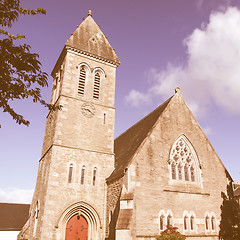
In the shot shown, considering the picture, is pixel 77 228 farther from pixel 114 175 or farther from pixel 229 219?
pixel 229 219

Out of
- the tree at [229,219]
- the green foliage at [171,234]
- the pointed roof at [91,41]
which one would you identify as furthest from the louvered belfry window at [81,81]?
the tree at [229,219]

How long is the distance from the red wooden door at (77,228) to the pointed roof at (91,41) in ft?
49.0

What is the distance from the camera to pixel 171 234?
14.8 m

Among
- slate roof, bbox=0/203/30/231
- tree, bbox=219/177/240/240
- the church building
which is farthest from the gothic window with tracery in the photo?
slate roof, bbox=0/203/30/231

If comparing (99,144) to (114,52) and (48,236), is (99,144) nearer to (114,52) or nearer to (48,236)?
(48,236)

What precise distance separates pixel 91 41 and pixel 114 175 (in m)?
14.1

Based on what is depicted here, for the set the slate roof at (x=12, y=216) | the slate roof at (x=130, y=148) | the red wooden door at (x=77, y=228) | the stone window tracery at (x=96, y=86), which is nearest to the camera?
the red wooden door at (x=77, y=228)

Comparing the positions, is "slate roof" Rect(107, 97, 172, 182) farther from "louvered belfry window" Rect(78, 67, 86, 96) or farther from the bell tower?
"louvered belfry window" Rect(78, 67, 86, 96)

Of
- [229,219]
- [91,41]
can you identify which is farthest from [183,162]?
[91,41]

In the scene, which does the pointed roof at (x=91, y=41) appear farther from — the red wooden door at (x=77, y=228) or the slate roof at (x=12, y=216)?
the slate roof at (x=12, y=216)

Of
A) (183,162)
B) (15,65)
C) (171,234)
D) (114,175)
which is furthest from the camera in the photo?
(183,162)

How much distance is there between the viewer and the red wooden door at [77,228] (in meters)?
17.3

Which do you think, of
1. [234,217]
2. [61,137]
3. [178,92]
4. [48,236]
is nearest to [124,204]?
[48,236]

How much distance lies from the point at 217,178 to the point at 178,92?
7683mm
